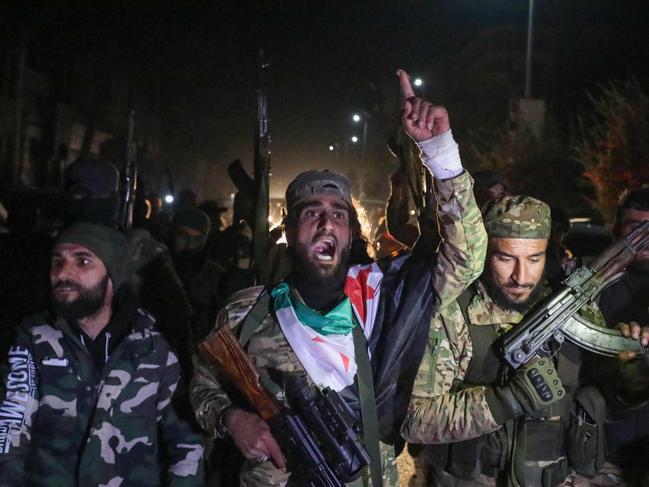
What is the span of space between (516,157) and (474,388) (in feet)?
67.2

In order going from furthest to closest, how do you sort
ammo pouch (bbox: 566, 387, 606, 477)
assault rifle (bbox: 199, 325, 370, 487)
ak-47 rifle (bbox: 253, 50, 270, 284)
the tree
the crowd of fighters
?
the tree < ak-47 rifle (bbox: 253, 50, 270, 284) < ammo pouch (bbox: 566, 387, 606, 477) < the crowd of fighters < assault rifle (bbox: 199, 325, 370, 487)

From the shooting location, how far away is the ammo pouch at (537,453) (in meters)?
3.06

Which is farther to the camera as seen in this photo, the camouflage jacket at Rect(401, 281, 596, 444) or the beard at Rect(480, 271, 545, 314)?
the beard at Rect(480, 271, 545, 314)

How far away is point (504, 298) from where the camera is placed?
10.5ft

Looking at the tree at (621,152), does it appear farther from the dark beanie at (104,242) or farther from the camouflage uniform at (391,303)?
the dark beanie at (104,242)

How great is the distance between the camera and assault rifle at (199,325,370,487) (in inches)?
98.6

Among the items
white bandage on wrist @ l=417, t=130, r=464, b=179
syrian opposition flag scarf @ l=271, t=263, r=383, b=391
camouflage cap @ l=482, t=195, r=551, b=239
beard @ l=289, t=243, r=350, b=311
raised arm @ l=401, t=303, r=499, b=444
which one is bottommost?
raised arm @ l=401, t=303, r=499, b=444

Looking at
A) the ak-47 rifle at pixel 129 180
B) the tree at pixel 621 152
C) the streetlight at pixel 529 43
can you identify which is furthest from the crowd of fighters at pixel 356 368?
the streetlight at pixel 529 43

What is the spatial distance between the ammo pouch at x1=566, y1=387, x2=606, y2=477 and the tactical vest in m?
0.04

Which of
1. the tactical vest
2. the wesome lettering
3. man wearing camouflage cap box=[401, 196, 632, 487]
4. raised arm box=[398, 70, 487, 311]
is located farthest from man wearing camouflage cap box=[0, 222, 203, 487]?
raised arm box=[398, 70, 487, 311]

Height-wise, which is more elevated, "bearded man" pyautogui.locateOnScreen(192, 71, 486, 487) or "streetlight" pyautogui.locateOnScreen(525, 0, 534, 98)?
"streetlight" pyautogui.locateOnScreen(525, 0, 534, 98)

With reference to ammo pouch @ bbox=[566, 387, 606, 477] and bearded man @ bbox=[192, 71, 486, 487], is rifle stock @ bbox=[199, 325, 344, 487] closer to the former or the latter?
bearded man @ bbox=[192, 71, 486, 487]

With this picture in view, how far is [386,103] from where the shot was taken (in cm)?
3188

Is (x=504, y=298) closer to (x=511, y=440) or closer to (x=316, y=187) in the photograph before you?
(x=511, y=440)
